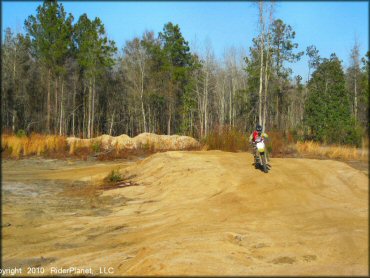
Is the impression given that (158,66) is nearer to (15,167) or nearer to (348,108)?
(348,108)

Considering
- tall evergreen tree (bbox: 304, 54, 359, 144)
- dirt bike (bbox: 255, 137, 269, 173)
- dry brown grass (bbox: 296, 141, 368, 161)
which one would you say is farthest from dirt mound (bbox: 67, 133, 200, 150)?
dirt bike (bbox: 255, 137, 269, 173)

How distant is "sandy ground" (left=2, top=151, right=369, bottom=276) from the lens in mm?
6934

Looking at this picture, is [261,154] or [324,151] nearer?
[261,154]

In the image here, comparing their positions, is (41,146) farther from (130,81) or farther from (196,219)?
(130,81)

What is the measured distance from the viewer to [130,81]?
50.2 metres

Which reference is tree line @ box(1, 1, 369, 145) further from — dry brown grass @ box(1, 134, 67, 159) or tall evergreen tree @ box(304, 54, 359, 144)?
dry brown grass @ box(1, 134, 67, 159)

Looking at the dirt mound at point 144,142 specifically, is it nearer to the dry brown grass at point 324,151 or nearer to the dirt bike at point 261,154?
the dry brown grass at point 324,151

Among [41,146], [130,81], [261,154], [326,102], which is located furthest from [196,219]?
[130,81]

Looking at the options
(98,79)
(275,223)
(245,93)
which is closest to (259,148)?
(275,223)

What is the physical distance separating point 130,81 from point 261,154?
123 feet

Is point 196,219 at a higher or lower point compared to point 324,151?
lower

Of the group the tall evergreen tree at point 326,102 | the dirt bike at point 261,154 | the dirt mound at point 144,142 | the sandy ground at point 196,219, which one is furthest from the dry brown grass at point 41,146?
the tall evergreen tree at point 326,102

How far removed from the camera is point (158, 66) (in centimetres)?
4838

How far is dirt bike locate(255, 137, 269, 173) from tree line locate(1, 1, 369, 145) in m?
20.8
